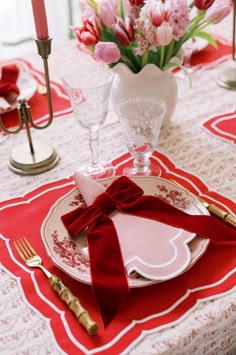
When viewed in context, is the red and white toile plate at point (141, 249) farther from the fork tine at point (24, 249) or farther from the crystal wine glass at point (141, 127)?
the crystal wine glass at point (141, 127)

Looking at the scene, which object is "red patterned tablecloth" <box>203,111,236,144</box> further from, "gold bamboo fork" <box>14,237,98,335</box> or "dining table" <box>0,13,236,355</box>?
"gold bamboo fork" <box>14,237,98,335</box>

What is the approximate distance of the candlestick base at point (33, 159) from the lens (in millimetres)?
1064

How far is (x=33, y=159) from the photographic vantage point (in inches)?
42.6

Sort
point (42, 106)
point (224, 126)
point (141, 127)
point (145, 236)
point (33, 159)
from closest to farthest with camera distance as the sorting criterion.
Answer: point (145, 236)
point (141, 127)
point (33, 159)
point (224, 126)
point (42, 106)

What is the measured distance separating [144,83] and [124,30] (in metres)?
0.13

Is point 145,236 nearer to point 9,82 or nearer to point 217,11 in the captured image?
point 217,11

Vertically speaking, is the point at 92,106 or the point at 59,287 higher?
the point at 92,106

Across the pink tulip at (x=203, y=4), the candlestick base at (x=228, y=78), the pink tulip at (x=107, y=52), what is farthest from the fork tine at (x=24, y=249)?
the candlestick base at (x=228, y=78)

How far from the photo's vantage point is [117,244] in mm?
801

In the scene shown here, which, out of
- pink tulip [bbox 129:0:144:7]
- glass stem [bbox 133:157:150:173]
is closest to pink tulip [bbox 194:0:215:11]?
pink tulip [bbox 129:0:144:7]

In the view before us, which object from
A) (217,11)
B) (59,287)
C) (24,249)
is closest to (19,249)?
(24,249)

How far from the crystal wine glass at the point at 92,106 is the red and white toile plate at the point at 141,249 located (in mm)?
167

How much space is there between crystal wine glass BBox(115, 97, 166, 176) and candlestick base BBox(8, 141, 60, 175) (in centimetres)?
16

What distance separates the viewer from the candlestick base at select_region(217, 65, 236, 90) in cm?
133
